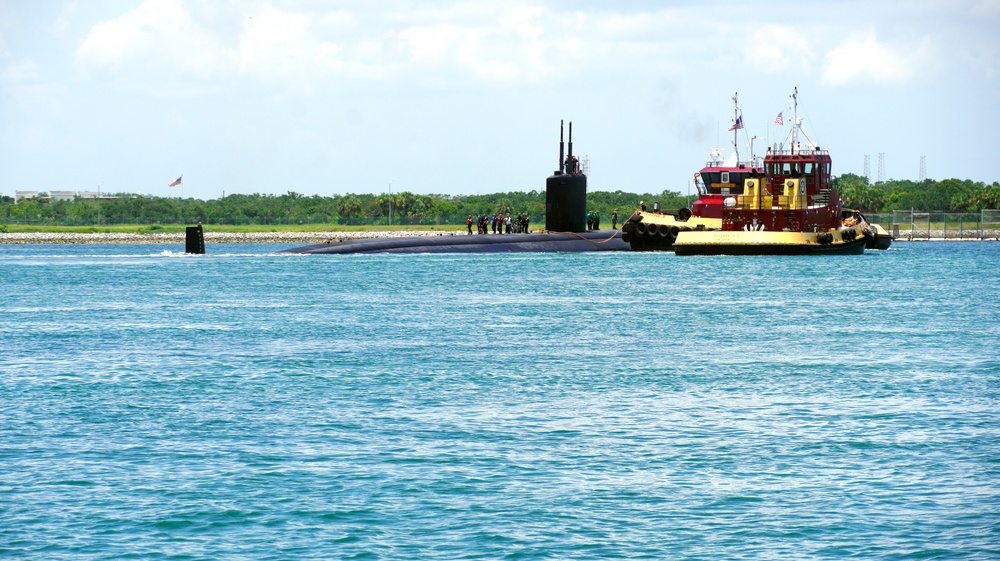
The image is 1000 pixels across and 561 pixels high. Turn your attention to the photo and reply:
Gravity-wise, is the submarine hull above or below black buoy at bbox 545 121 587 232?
below

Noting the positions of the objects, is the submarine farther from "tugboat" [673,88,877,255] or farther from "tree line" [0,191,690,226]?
"tree line" [0,191,690,226]

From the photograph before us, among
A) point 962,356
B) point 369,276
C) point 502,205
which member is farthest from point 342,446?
point 502,205

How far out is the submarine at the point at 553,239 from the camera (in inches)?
3233

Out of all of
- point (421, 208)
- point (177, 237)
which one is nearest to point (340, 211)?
point (421, 208)

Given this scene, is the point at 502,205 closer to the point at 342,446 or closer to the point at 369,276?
the point at 369,276

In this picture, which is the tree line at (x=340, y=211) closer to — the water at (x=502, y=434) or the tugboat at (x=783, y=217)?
the tugboat at (x=783, y=217)

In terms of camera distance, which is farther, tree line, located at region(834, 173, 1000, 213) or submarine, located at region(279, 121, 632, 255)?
tree line, located at region(834, 173, 1000, 213)

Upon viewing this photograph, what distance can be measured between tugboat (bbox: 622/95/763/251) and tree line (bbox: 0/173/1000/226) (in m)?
76.1

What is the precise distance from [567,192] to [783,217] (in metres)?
13.2

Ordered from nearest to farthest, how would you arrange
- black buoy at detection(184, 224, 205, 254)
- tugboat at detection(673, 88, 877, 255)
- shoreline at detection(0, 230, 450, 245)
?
tugboat at detection(673, 88, 877, 255), black buoy at detection(184, 224, 205, 254), shoreline at detection(0, 230, 450, 245)

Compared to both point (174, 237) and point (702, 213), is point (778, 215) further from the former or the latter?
point (174, 237)

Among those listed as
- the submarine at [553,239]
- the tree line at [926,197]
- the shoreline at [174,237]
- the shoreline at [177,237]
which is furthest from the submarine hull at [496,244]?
the tree line at [926,197]

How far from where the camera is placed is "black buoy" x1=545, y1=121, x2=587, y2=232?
81625mm

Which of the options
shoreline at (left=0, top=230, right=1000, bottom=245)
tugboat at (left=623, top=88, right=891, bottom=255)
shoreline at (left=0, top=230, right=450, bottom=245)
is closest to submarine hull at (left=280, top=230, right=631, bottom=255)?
tugboat at (left=623, top=88, right=891, bottom=255)
